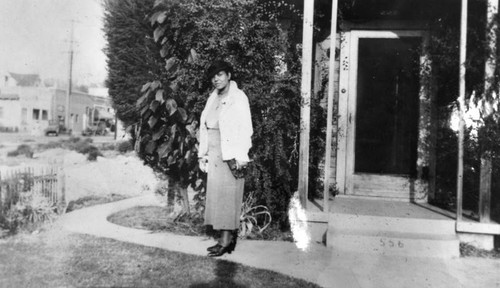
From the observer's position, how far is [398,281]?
3.34 m

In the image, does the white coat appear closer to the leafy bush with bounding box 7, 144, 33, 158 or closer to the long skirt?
the long skirt

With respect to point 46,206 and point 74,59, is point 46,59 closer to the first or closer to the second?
point 74,59

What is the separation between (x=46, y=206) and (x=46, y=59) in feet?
5.42

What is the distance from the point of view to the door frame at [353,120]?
5.45m

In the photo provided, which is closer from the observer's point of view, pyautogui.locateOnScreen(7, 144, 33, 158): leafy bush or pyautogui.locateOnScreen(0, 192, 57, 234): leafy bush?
pyautogui.locateOnScreen(0, 192, 57, 234): leafy bush

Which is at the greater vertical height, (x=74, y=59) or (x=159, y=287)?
(x=74, y=59)

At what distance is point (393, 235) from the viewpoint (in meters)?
4.09

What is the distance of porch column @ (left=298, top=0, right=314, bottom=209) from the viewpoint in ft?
14.4

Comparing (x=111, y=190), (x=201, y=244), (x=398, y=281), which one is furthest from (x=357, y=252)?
(x=111, y=190)

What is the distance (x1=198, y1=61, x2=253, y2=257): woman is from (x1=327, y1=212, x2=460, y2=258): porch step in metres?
1.13

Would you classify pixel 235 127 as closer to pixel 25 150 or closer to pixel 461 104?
pixel 461 104

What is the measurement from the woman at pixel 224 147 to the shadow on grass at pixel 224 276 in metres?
0.27

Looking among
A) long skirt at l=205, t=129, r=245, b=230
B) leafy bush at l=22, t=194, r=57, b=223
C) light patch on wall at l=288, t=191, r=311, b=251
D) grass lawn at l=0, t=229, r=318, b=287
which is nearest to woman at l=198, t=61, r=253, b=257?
long skirt at l=205, t=129, r=245, b=230

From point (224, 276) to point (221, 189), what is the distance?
863mm
